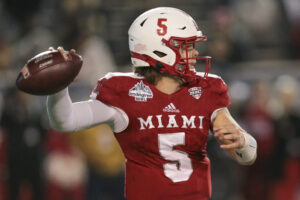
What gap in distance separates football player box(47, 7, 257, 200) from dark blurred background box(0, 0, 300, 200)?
3615mm

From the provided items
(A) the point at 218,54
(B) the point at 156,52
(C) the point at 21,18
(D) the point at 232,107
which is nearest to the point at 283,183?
(D) the point at 232,107

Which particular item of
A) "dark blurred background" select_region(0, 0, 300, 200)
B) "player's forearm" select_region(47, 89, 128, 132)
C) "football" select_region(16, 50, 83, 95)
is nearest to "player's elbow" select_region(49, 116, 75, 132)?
"player's forearm" select_region(47, 89, 128, 132)

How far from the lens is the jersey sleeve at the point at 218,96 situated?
343 centimetres

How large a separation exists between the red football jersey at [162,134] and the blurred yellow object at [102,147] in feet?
13.8

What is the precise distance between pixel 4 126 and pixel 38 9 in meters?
3.08

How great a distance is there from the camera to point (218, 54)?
26.3 ft

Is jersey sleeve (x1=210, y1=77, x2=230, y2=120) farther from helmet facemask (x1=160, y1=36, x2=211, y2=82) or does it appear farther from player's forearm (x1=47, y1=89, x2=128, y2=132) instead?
player's forearm (x1=47, y1=89, x2=128, y2=132)

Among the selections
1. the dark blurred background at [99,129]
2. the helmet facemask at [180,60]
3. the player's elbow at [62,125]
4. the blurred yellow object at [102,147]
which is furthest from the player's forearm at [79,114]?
the blurred yellow object at [102,147]

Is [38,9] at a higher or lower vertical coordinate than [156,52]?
lower

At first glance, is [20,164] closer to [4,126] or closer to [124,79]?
[4,126]

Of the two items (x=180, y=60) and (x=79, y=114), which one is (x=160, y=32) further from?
(x=79, y=114)

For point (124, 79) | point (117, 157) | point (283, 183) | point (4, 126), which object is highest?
point (124, 79)

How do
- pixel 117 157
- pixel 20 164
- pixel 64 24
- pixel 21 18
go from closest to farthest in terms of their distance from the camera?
pixel 20 164, pixel 117 157, pixel 64 24, pixel 21 18

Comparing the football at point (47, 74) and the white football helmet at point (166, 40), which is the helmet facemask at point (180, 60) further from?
the football at point (47, 74)
